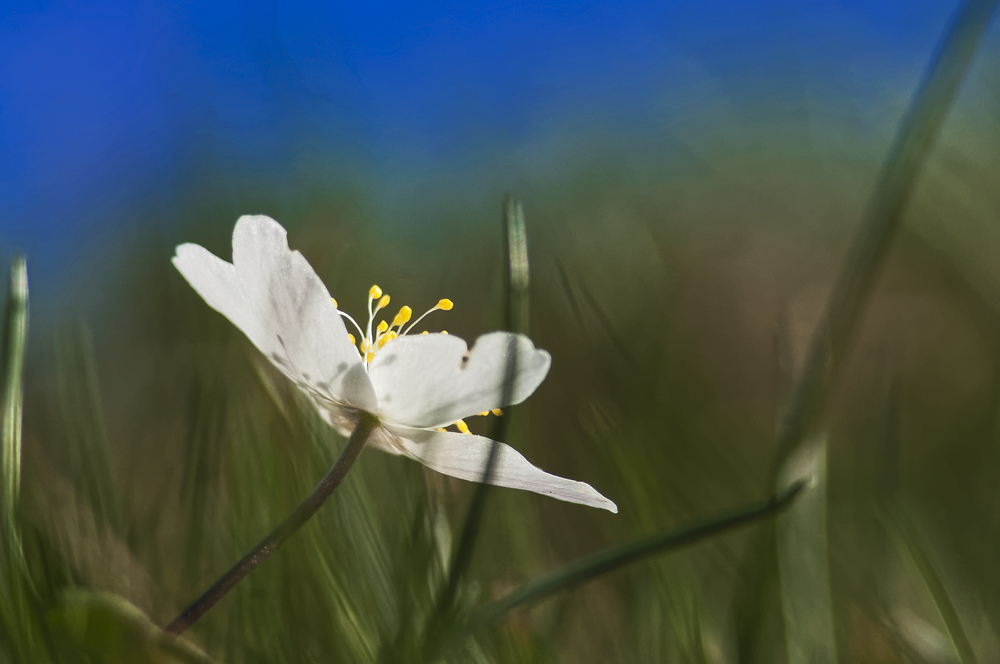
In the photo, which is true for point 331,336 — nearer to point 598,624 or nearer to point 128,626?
point 128,626

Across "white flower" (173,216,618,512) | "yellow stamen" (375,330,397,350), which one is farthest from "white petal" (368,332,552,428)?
"yellow stamen" (375,330,397,350)

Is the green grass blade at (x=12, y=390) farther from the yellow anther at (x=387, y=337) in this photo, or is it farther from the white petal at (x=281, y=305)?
the yellow anther at (x=387, y=337)

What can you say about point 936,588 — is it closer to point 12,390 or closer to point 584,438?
point 12,390

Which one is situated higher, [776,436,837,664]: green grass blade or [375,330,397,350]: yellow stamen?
[375,330,397,350]: yellow stamen

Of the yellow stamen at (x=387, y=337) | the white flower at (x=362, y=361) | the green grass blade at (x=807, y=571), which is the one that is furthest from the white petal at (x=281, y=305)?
the green grass blade at (x=807, y=571)

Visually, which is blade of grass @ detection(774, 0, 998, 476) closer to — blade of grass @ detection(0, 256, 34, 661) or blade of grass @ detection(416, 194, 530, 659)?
blade of grass @ detection(416, 194, 530, 659)

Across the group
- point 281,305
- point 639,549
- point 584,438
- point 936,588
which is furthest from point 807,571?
point 584,438
